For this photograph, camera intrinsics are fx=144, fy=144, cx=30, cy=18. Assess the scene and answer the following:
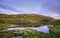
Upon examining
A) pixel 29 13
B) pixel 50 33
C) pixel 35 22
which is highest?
pixel 29 13

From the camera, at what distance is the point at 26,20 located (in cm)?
281

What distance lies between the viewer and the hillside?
2.78 meters

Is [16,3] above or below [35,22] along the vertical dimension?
above

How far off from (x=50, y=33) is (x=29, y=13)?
560mm

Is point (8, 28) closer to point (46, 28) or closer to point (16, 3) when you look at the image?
point (16, 3)

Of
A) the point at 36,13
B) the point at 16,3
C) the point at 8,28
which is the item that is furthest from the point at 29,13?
the point at 8,28

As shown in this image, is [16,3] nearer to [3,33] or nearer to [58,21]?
[3,33]

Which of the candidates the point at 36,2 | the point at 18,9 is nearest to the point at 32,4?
the point at 36,2

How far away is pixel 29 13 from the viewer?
9.24ft

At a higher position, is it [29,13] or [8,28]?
[29,13]

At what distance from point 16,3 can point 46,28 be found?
2.49 ft

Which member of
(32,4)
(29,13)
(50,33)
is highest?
(32,4)

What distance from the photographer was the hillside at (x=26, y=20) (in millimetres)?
2779

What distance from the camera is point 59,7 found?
2861 mm
